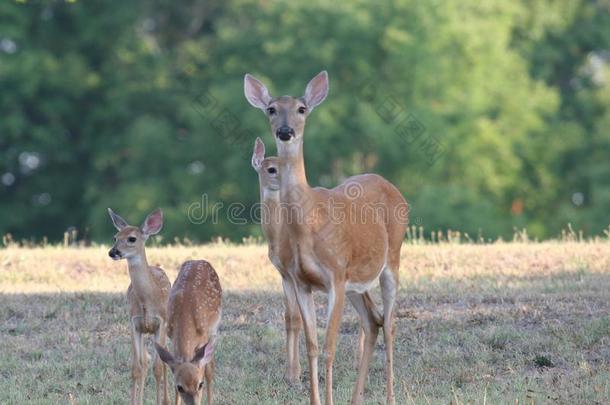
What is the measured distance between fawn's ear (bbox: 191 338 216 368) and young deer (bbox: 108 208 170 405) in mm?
1033

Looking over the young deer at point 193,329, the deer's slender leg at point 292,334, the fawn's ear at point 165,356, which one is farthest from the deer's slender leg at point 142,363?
the deer's slender leg at point 292,334

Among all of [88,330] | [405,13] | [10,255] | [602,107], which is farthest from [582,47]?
[88,330]

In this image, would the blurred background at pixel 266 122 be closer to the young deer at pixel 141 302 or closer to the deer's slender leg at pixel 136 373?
the young deer at pixel 141 302

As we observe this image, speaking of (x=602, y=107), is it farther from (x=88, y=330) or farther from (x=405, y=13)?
(x=88, y=330)

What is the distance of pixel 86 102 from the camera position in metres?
40.8

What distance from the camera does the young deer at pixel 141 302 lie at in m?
10.8

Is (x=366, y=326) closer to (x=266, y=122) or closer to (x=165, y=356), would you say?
(x=165, y=356)

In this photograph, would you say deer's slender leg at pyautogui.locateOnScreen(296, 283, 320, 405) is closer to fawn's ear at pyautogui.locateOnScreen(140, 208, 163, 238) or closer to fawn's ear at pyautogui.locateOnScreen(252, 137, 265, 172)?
fawn's ear at pyautogui.locateOnScreen(140, 208, 163, 238)

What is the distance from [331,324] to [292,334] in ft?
5.55

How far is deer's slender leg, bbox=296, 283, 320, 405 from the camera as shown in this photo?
9.89 metres

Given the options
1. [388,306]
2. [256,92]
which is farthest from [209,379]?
[256,92]

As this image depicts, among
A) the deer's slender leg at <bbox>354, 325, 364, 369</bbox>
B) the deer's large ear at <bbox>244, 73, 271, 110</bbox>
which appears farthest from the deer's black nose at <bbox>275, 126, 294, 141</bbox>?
the deer's slender leg at <bbox>354, 325, 364, 369</bbox>

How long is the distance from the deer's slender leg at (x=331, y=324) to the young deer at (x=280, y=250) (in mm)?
514

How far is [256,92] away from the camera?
35.3ft
